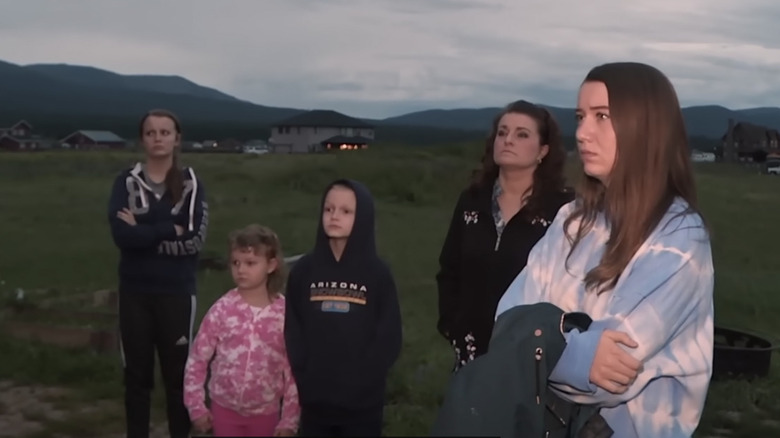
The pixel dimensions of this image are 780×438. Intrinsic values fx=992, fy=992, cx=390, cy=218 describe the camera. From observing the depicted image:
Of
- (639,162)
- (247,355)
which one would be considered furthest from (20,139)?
(639,162)

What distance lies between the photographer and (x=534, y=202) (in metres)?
3.86

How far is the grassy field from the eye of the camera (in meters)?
5.97

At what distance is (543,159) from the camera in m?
4.01

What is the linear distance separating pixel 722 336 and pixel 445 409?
685cm

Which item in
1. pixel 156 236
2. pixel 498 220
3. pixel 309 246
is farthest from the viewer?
pixel 309 246

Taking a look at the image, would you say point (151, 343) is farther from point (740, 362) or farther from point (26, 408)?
point (740, 362)

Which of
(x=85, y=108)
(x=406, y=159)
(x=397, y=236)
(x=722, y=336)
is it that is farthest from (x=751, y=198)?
(x=85, y=108)

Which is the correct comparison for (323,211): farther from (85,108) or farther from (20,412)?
(85,108)

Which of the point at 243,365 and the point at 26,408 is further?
the point at 26,408

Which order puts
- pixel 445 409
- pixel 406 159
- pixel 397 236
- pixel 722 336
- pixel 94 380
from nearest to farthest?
pixel 445 409, pixel 94 380, pixel 722 336, pixel 397 236, pixel 406 159

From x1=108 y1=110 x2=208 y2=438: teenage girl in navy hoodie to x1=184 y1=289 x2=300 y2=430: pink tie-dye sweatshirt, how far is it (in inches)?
33.1

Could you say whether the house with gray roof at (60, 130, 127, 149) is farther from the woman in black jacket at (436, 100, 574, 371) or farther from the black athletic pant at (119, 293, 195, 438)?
the woman in black jacket at (436, 100, 574, 371)

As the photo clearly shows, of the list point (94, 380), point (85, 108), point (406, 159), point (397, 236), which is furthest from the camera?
point (85, 108)

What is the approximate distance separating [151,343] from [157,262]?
393mm
